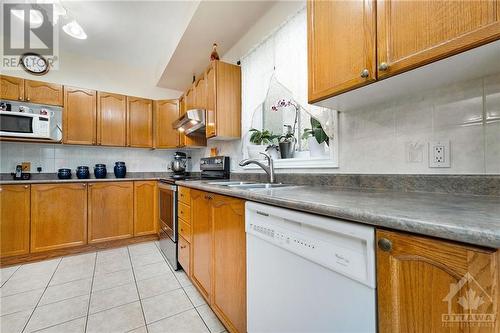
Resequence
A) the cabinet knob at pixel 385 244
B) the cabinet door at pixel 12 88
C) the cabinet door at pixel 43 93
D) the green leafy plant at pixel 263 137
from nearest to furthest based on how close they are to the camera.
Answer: the cabinet knob at pixel 385 244, the green leafy plant at pixel 263 137, the cabinet door at pixel 12 88, the cabinet door at pixel 43 93

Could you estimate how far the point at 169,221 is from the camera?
2.36 m

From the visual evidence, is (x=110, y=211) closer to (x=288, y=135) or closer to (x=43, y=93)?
(x=43, y=93)

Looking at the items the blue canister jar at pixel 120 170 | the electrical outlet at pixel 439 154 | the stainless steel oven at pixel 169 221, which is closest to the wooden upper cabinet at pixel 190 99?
the stainless steel oven at pixel 169 221

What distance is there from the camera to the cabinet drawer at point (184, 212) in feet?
6.06

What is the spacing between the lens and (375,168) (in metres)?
1.18

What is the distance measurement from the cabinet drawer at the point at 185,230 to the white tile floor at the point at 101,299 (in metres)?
0.41

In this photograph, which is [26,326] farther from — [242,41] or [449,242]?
[242,41]

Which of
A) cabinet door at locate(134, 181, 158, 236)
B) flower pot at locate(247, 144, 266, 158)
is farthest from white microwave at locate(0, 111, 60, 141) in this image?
flower pot at locate(247, 144, 266, 158)

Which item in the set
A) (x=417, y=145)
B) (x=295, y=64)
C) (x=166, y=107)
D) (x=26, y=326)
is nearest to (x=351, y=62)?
(x=417, y=145)

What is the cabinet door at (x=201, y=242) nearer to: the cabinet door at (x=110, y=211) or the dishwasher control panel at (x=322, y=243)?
the dishwasher control panel at (x=322, y=243)

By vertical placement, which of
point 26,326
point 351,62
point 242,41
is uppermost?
point 242,41

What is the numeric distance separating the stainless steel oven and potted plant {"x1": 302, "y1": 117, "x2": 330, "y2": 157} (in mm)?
1383

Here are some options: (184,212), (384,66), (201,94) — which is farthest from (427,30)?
(201,94)

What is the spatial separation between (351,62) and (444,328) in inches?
38.2
